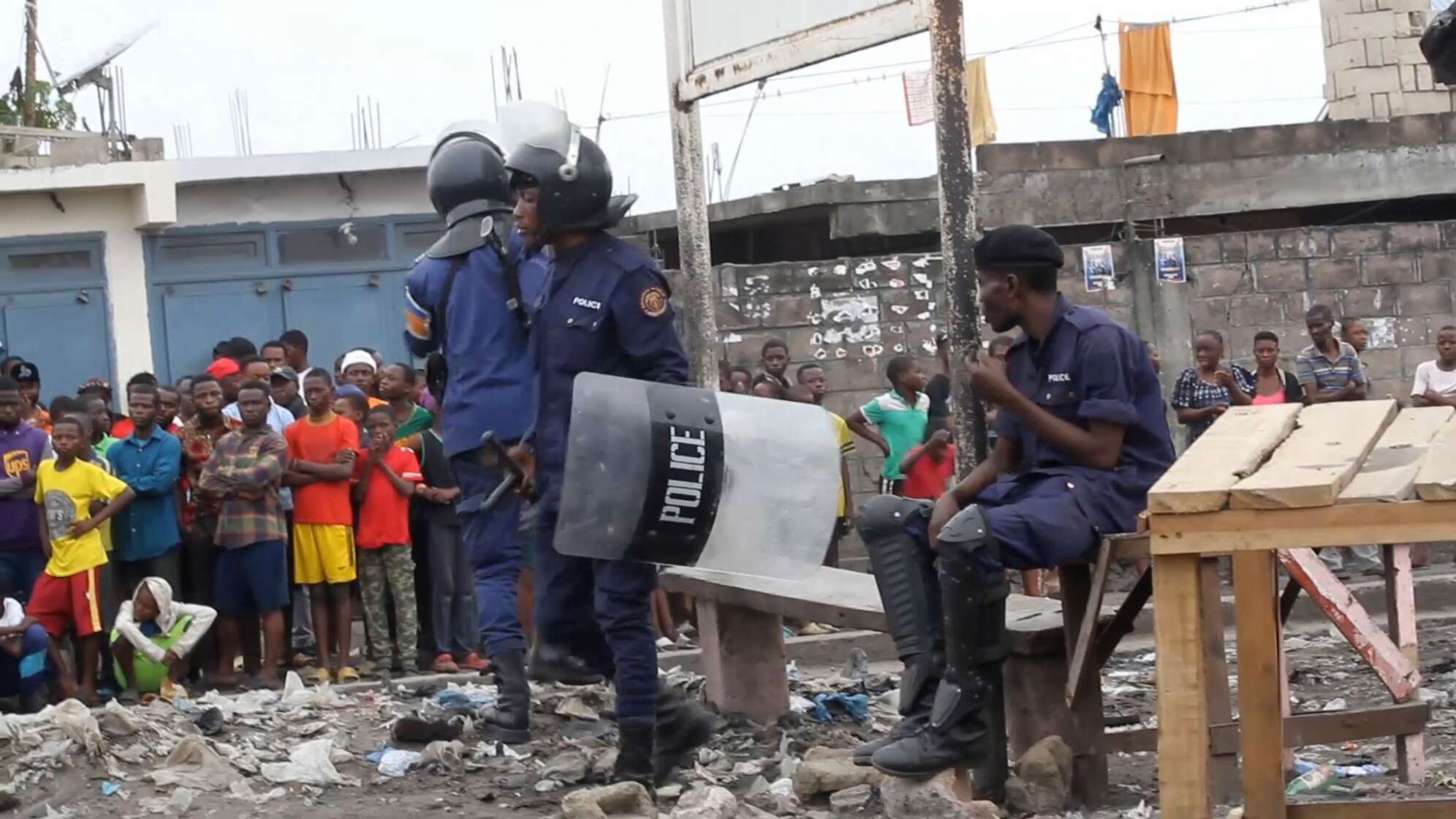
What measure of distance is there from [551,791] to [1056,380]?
6.67 ft

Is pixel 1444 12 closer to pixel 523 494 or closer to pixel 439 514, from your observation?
pixel 523 494

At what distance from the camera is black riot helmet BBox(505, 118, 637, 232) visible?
5.84 meters

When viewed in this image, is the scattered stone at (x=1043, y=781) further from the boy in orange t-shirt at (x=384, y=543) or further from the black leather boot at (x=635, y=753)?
the boy in orange t-shirt at (x=384, y=543)

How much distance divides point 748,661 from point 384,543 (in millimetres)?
3052

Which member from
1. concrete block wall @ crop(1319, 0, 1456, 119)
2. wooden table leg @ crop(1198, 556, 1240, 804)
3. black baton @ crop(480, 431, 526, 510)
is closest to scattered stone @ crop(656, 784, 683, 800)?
black baton @ crop(480, 431, 526, 510)

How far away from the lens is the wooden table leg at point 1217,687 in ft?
16.8

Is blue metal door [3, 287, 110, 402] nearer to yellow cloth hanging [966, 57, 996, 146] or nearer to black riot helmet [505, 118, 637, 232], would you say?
yellow cloth hanging [966, 57, 996, 146]

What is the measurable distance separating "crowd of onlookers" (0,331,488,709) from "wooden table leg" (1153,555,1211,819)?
5747mm

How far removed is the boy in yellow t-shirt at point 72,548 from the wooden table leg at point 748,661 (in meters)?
3.33

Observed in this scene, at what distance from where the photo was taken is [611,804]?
215 inches

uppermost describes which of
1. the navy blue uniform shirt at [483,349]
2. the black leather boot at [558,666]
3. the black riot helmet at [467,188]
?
the black riot helmet at [467,188]

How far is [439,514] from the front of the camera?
31.9 feet

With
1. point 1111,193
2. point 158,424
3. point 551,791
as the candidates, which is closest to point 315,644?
point 158,424

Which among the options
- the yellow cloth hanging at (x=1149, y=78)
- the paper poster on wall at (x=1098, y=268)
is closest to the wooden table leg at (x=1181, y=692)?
the paper poster on wall at (x=1098, y=268)
